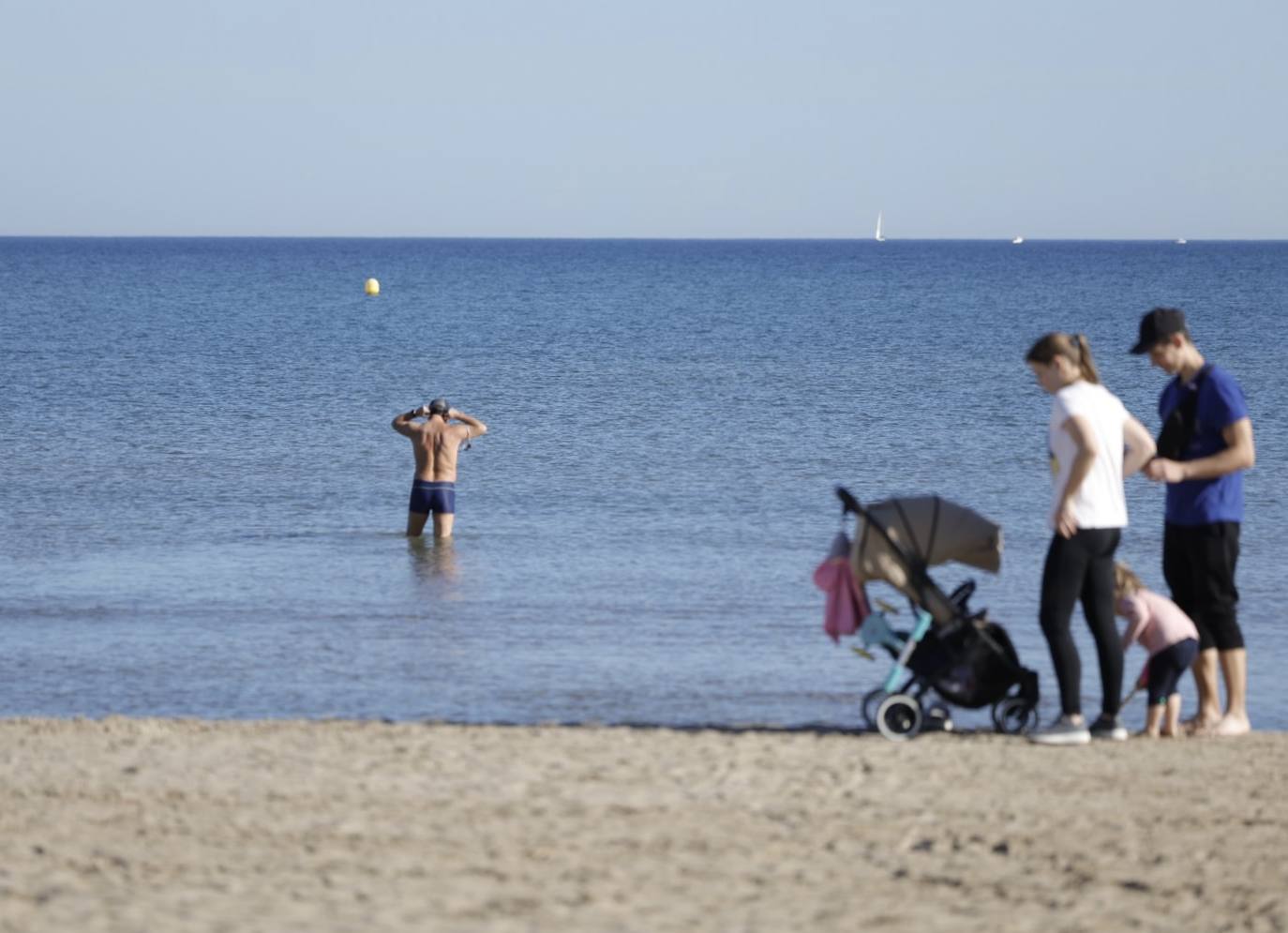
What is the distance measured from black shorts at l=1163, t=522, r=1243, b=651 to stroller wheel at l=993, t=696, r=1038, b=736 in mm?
774

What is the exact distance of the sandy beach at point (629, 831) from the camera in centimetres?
516

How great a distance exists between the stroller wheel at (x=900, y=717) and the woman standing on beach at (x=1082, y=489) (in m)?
0.65

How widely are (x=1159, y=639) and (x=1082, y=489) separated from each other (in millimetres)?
959

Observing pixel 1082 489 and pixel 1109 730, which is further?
pixel 1109 730

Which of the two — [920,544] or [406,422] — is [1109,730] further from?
[406,422]

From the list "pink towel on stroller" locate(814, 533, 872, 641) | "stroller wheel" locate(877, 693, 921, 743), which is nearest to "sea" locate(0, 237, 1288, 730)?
"stroller wheel" locate(877, 693, 921, 743)

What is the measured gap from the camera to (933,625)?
755 centimetres

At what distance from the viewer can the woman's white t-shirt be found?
6.93 m

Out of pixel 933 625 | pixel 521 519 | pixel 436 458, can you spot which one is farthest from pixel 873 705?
pixel 521 519

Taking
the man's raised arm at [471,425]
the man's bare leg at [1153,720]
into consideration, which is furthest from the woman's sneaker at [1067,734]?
the man's raised arm at [471,425]

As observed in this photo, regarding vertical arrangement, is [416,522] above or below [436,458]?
below

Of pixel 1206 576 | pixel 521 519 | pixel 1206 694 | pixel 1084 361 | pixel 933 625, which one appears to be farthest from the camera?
pixel 521 519

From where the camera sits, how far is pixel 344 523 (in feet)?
54.7

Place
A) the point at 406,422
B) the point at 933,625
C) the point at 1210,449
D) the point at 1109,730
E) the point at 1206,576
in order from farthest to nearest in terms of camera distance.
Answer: the point at 406,422 < the point at 933,625 < the point at 1109,730 < the point at 1206,576 < the point at 1210,449
